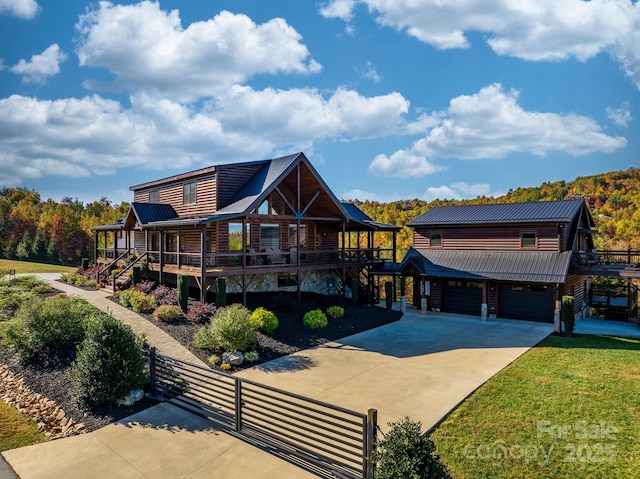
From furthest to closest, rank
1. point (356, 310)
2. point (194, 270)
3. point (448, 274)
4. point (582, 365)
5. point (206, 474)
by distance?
point (448, 274)
point (356, 310)
point (194, 270)
point (582, 365)
point (206, 474)

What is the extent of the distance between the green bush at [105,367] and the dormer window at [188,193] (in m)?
13.5

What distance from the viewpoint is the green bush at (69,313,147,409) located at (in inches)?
371

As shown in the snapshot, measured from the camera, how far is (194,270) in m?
18.2

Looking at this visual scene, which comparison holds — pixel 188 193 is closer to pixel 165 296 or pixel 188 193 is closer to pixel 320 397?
pixel 165 296

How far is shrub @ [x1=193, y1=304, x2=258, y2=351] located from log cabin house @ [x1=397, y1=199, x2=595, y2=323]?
40.3 ft

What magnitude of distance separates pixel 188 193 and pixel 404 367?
635 inches

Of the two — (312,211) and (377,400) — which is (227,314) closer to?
(377,400)

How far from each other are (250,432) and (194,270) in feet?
36.6

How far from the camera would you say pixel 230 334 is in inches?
522

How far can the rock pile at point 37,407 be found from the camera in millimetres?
8866

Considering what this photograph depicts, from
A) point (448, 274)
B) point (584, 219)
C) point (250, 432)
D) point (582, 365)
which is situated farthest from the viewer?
point (584, 219)

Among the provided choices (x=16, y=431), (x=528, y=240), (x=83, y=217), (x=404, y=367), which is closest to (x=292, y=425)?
(x=404, y=367)

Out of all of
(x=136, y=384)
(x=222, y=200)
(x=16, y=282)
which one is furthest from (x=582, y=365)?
(x=16, y=282)

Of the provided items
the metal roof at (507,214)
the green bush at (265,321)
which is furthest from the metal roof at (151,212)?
the metal roof at (507,214)
